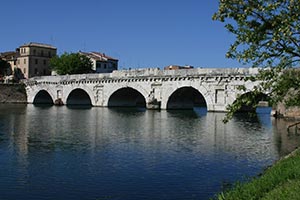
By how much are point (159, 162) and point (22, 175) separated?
18.2 feet

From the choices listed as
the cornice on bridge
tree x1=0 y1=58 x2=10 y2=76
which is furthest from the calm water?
tree x1=0 y1=58 x2=10 y2=76

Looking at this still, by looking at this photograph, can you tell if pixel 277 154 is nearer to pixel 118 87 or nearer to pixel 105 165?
pixel 105 165

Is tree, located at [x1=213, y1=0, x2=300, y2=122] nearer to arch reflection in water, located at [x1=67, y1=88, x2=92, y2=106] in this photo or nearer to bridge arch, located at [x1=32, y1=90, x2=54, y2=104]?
arch reflection in water, located at [x1=67, y1=88, x2=92, y2=106]

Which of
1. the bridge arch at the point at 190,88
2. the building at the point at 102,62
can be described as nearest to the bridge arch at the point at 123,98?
the bridge arch at the point at 190,88

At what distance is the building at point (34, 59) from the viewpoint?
107 m

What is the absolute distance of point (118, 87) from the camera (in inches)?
2499

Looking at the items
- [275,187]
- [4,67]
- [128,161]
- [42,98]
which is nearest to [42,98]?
[42,98]

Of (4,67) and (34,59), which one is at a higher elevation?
(34,59)

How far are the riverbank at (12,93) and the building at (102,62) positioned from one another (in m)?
24.9

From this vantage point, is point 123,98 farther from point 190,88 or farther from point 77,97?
point 190,88

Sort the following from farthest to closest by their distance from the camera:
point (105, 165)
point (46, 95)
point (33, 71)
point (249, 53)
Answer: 1. point (33, 71)
2. point (46, 95)
3. point (105, 165)
4. point (249, 53)

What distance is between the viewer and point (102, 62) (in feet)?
366

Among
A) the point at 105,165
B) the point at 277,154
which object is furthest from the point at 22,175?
the point at 277,154

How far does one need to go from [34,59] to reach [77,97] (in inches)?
1362
